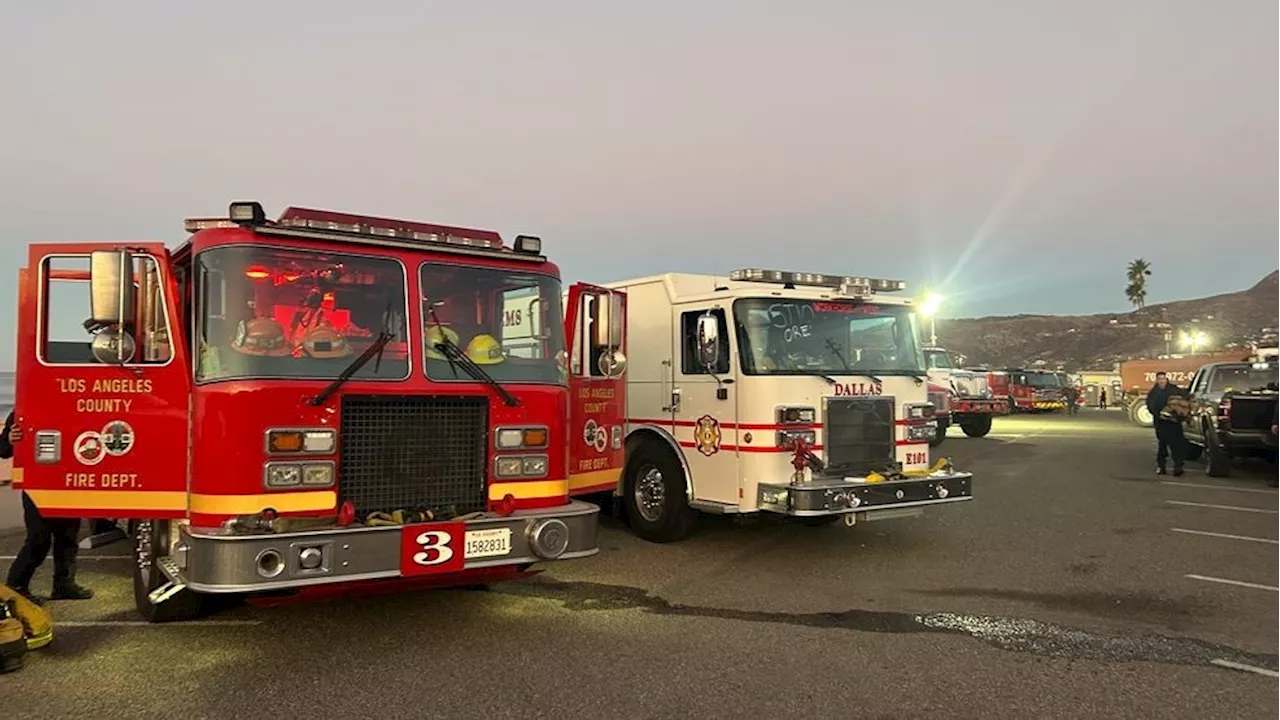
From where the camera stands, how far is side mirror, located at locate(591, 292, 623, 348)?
6.58 m

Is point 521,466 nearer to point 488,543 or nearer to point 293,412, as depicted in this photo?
point 488,543

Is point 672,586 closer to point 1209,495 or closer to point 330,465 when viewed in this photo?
point 330,465

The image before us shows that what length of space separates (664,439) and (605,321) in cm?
258

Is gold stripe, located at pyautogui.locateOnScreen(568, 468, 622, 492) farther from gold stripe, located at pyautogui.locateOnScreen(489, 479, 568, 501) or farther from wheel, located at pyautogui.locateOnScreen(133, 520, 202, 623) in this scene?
wheel, located at pyautogui.locateOnScreen(133, 520, 202, 623)

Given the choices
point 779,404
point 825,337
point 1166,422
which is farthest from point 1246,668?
point 1166,422

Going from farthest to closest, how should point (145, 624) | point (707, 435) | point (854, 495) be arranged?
1. point (707, 435)
2. point (854, 495)
3. point (145, 624)

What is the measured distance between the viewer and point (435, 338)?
5.52 meters

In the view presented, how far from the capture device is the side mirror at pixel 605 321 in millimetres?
6582

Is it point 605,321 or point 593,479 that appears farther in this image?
point 593,479

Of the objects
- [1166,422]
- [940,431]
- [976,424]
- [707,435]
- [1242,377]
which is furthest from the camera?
[976,424]

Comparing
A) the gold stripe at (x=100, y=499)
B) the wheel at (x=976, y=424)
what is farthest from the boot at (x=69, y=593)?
the wheel at (x=976, y=424)

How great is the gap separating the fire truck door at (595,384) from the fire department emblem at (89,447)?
2923 millimetres

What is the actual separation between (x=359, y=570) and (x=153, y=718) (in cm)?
115

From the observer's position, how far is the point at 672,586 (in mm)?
6922
